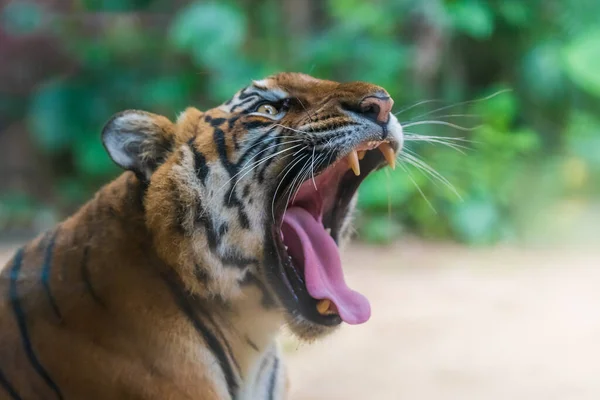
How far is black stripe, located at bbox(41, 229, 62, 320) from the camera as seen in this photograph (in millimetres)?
A: 1069

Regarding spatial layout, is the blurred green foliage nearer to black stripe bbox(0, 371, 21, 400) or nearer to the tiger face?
the tiger face

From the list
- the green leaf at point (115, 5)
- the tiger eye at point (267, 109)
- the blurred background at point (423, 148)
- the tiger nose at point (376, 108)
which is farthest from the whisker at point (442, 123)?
the green leaf at point (115, 5)

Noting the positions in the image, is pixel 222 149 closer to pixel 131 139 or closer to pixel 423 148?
pixel 131 139

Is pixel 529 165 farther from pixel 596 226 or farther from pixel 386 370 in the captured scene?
pixel 386 370

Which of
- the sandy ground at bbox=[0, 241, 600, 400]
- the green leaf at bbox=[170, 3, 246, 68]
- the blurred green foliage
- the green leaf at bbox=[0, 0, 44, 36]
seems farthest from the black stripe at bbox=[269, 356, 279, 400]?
the green leaf at bbox=[0, 0, 44, 36]

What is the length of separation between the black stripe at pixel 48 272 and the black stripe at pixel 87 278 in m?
0.06

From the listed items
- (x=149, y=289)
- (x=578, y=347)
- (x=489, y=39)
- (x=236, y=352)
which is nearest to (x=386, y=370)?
(x=578, y=347)

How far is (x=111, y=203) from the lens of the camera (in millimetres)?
1154

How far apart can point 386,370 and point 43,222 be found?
106 cm

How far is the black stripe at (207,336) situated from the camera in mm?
1091

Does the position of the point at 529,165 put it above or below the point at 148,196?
above

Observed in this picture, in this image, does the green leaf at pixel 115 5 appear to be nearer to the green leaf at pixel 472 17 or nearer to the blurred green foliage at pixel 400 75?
the blurred green foliage at pixel 400 75

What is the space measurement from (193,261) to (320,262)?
234mm

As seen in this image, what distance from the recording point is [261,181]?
1.11 meters
